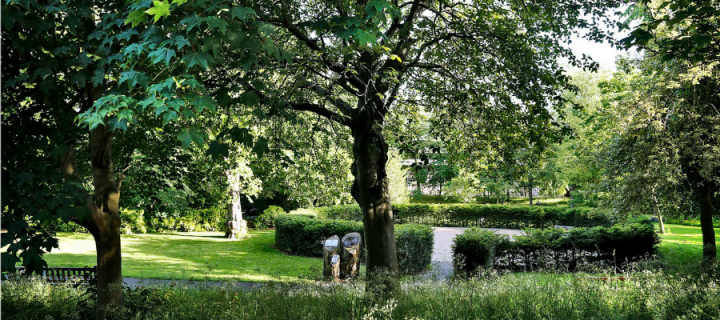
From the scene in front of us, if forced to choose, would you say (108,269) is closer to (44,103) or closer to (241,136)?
(44,103)

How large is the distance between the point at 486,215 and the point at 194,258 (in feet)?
59.3

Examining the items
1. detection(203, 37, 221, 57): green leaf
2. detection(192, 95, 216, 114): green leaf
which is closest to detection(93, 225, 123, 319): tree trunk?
detection(192, 95, 216, 114): green leaf

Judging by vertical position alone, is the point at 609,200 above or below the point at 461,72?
below

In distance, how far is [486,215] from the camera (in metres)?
27.3

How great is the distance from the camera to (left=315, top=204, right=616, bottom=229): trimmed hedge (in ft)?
77.8

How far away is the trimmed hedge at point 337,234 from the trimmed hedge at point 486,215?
19.9 feet

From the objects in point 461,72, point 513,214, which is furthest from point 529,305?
point 513,214

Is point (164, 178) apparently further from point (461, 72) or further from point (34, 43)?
point (461, 72)

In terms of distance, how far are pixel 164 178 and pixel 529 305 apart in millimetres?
6221

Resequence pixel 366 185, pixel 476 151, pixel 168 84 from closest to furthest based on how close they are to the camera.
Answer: pixel 168 84
pixel 366 185
pixel 476 151

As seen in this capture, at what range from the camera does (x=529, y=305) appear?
5.31m

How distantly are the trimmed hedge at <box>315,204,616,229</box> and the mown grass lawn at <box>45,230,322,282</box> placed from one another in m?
6.57

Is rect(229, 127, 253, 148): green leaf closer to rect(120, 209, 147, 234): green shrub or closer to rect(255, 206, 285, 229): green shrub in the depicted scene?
rect(120, 209, 147, 234): green shrub

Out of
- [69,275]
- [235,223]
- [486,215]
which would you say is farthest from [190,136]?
[486,215]
